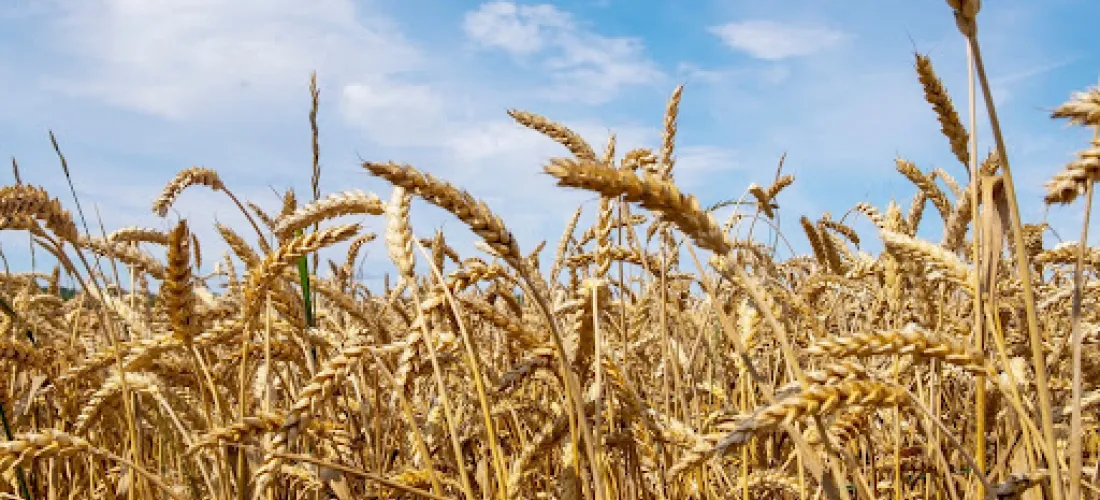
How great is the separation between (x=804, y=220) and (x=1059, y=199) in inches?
80.7

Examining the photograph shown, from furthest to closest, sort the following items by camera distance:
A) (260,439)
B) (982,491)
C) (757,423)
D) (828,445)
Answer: (260,439) < (982,491) < (828,445) < (757,423)

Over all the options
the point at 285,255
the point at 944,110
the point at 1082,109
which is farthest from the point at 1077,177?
the point at 285,255

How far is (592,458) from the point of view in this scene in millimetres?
1397

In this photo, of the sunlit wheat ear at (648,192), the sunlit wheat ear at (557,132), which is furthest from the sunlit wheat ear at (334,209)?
the sunlit wheat ear at (648,192)

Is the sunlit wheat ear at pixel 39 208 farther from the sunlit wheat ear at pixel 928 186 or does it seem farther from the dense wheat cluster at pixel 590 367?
the sunlit wheat ear at pixel 928 186

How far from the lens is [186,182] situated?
269cm

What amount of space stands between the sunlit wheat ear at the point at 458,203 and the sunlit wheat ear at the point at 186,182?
1590 mm

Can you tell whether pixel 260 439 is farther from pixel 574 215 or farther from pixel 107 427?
pixel 574 215

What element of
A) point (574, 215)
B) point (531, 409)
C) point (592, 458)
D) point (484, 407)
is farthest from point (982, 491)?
point (574, 215)

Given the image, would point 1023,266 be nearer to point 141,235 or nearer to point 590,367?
point 590,367

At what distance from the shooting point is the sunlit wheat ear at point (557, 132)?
2.25 m

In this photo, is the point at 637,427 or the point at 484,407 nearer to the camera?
the point at 484,407

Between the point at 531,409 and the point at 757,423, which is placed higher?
the point at 757,423

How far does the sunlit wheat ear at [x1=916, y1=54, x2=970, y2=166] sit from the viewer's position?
1.62 meters
